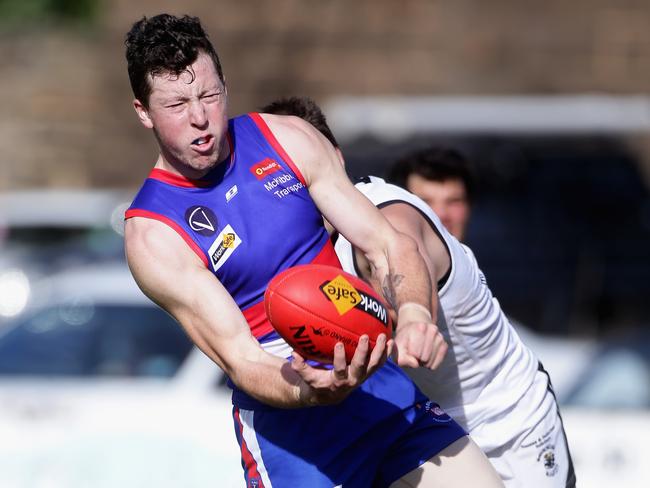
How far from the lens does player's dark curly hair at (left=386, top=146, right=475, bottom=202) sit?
5242mm

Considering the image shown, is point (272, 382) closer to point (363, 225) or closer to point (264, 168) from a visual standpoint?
point (363, 225)

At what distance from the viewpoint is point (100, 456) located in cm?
652

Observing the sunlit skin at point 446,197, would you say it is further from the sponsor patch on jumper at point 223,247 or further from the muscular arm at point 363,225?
the sponsor patch on jumper at point 223,247

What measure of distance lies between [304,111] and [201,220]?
93cm

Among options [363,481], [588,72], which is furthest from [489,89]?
[363,481]

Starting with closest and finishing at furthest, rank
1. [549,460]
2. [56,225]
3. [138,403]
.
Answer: [549,460] → [138,403] → [56,225]

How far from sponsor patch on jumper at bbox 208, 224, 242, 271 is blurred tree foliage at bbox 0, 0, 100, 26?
14.5 m

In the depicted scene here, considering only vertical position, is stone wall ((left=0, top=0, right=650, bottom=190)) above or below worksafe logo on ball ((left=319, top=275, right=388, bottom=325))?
below

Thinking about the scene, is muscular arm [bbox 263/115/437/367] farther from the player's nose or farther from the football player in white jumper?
the player's nose

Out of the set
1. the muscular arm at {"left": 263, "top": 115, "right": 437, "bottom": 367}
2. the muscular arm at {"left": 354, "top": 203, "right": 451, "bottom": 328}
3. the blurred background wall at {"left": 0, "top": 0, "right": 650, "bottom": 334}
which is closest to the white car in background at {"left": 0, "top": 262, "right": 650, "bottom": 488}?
the muscular arm at {"left": 354, "top": 203, "right": 451, "bottom": 328}

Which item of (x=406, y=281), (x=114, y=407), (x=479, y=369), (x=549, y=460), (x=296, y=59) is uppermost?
(x=406, y=281)

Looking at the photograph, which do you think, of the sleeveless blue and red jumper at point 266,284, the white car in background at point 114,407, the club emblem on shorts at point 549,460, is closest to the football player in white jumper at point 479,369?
the club emblem on shorts at point 549,460

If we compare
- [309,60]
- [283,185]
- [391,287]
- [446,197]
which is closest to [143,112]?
[283,185]

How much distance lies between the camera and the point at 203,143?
3.66m
